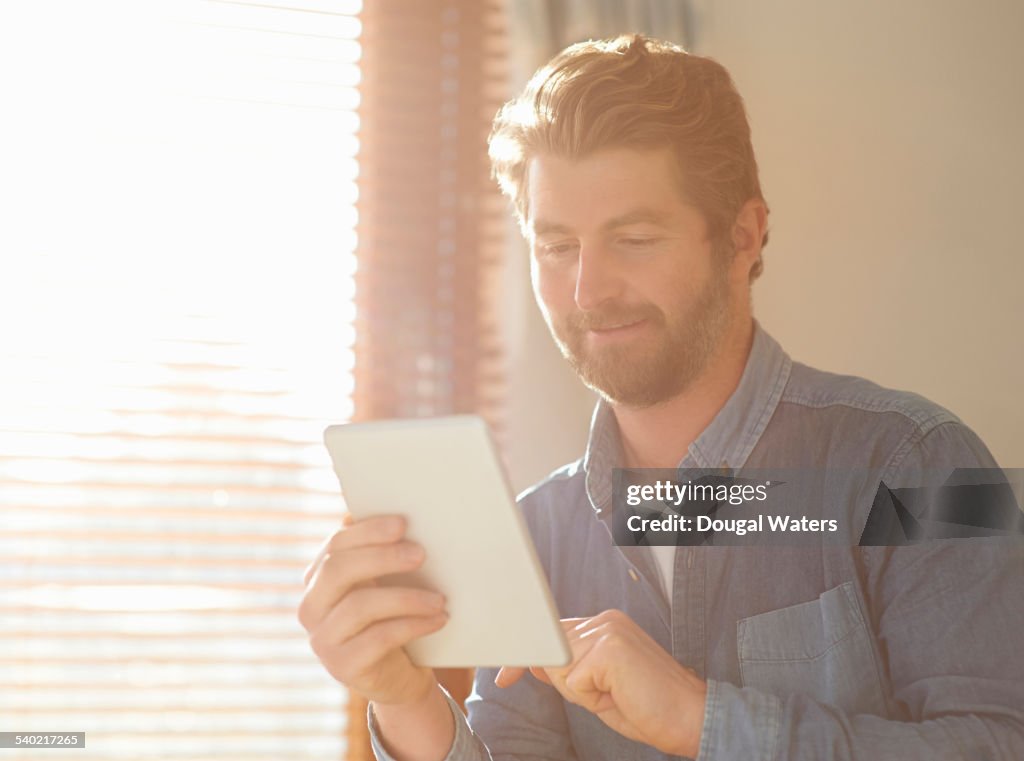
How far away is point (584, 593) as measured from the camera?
1.30 m

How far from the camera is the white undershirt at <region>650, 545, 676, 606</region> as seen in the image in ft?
4.00

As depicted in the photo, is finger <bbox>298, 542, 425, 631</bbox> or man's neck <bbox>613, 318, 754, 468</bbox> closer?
finger <bbox>298, 542, 425, 631</bbox>

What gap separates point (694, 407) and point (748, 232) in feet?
0.90

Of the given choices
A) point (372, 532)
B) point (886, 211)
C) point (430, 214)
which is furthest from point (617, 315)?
point (886, 211)

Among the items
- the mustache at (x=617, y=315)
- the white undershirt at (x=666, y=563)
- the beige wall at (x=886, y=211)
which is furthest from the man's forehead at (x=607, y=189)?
the beige wall at (x=886, y=211)

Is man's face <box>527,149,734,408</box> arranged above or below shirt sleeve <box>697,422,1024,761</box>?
above

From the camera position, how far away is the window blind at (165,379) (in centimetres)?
177

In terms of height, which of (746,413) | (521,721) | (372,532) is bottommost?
(521,721)

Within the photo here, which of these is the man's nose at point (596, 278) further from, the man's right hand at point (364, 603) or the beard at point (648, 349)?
the man's right hand at point (364, 603)

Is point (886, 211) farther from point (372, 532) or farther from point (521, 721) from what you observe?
point (372, 532)

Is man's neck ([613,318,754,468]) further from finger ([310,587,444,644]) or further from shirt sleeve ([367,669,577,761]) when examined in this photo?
finger ([310,587,444,644])

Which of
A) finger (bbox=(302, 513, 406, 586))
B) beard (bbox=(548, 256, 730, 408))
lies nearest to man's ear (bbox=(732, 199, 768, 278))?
beard (bbox=(548, 256, 730, 408))

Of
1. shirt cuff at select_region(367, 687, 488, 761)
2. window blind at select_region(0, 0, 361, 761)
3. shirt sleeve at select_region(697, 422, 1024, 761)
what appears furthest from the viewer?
window blind at select_region(0, 0, 361, 761)

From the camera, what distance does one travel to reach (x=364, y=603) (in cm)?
87
